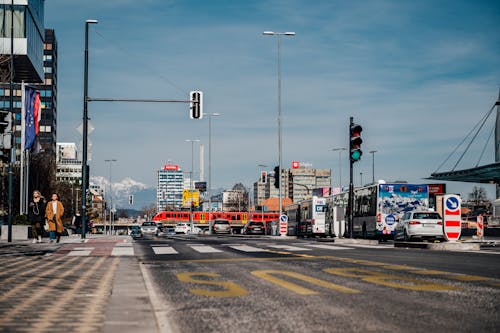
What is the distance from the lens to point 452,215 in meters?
22.9

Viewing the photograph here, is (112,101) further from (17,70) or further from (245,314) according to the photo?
(17,70)

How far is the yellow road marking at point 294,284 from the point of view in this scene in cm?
834

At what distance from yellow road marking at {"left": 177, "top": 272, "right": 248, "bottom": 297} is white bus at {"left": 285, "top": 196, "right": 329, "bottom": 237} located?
3954 cm

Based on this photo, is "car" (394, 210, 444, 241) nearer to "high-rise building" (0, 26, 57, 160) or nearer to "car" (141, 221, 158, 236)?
"car" (141, 221, 158, 236)

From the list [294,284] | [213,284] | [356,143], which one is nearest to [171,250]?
[356,143]

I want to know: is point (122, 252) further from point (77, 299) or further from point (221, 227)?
point (221, 227)

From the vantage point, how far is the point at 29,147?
130 feet

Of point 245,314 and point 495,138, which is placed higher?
point 495,138

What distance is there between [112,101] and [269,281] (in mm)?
20906

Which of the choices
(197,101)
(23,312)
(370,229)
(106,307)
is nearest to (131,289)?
(106,307)

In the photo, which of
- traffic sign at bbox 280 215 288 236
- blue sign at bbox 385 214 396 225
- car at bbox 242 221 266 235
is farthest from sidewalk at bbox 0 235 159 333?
car at bbox 242 221 266 235

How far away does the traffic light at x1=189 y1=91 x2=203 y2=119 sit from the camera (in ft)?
94.5

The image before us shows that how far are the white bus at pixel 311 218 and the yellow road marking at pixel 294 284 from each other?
39106 millimetres

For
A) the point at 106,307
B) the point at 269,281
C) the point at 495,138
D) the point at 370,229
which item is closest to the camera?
the point at 106,307
